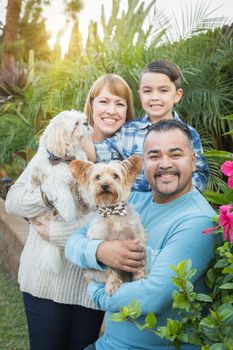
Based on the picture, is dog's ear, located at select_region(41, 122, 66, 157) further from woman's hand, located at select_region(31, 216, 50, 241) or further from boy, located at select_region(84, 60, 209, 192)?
woman's hand, located at select_region(31, 216, 50, 241)

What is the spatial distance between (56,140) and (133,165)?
0.70 metres

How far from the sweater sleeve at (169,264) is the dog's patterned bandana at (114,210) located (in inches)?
15.6

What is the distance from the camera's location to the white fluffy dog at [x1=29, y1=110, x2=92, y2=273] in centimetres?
297

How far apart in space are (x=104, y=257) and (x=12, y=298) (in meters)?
3.71

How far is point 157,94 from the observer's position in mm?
3234

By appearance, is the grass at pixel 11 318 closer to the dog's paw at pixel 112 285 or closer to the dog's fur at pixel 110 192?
the dog's fur at pixel 110 192

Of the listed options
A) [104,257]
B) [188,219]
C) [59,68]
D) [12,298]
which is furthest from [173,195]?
[59,68]

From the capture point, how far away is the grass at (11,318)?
4.66 m

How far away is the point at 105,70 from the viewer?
294 inches

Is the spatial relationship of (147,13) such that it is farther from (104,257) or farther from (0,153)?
(104,257)

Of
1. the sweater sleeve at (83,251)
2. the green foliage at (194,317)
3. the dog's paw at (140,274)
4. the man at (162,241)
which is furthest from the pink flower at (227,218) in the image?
the sweater sleeve at (83,251)

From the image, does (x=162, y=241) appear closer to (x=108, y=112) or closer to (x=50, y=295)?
(x=50, y=295)

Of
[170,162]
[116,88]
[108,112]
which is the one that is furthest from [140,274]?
[116,88]

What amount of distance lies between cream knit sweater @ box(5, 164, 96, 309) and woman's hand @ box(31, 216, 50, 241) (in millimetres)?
26
